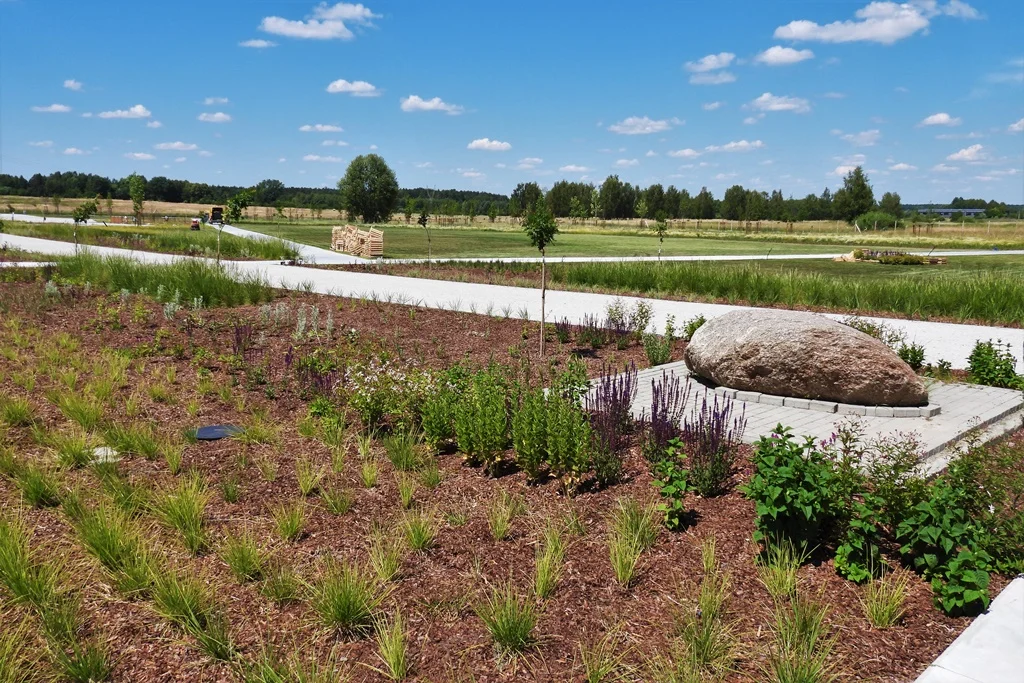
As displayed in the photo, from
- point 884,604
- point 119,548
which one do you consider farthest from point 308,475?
point 884,604

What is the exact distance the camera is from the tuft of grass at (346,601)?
3016 millimetres

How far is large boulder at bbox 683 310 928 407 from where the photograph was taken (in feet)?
20.2

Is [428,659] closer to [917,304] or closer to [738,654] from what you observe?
[738,654]

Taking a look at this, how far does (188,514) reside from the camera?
3.77 meters

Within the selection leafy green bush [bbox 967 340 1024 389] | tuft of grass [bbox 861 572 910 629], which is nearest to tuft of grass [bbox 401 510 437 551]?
tuft of grass [bbox 861 572 910 629]

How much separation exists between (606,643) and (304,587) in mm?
1427

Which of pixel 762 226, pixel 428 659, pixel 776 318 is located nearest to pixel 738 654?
pixel 428 659

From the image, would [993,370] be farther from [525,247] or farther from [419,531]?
[525,247]

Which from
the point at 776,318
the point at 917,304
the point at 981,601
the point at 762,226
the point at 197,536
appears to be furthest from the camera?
the point at 762,226

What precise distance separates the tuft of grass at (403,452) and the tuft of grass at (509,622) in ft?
5.84

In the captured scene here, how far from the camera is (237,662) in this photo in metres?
2.76

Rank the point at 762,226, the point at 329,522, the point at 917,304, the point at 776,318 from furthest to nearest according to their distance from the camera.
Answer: the point at 762,226
the point at 917,304
the point at 776,318
the point at 329,522

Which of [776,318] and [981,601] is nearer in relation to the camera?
[981,601]

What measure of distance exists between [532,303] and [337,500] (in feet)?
30.0
